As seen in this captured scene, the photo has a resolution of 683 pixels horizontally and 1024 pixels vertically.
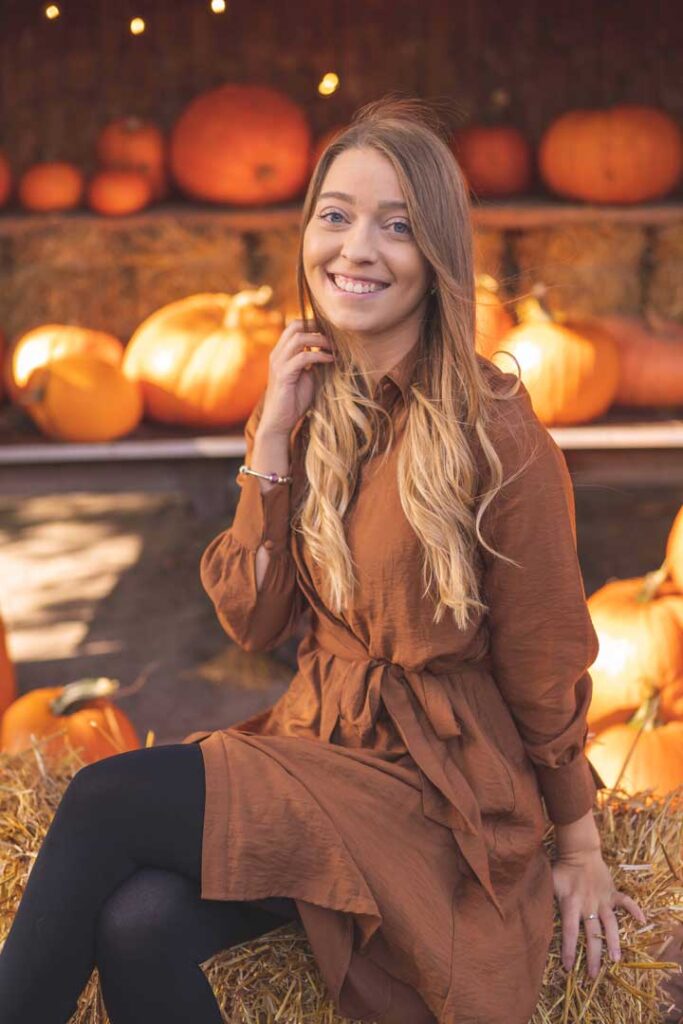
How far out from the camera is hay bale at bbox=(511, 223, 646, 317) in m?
4.27

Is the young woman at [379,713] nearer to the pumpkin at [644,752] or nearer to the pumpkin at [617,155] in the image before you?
the pumpkin at [644,752]

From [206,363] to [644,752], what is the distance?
178cm

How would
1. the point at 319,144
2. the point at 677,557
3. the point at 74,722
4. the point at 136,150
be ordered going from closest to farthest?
the point at 74,722, the point at 677,557, the point at 136,150, the point at 319,144

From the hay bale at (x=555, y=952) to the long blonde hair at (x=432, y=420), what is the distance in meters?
0.47

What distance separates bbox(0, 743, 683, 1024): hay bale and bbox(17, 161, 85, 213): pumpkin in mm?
2326

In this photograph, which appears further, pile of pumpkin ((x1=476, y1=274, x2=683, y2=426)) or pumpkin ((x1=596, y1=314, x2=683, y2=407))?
pumpkin ((x1=596, y1=314, x2=683, y2=407))

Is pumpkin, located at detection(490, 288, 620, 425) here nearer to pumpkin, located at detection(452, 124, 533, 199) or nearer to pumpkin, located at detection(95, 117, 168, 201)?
pumpkin, located at detection(452, 124, 533, 199)

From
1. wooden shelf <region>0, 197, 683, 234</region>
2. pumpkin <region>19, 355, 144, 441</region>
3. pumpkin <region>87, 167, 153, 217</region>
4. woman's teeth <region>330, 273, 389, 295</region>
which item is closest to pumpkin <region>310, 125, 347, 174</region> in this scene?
wooden shelf <region>0, 197, 683, 234</region>

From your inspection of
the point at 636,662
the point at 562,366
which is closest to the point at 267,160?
the point at 562,366

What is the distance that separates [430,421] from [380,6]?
9.87ft

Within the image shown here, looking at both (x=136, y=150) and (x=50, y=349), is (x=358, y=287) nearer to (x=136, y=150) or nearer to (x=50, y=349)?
(x=50, y=349)

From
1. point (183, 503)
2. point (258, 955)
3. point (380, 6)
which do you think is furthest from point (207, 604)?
point (258, 955)

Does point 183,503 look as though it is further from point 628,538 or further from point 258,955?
point 258,955

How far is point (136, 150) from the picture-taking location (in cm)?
392
